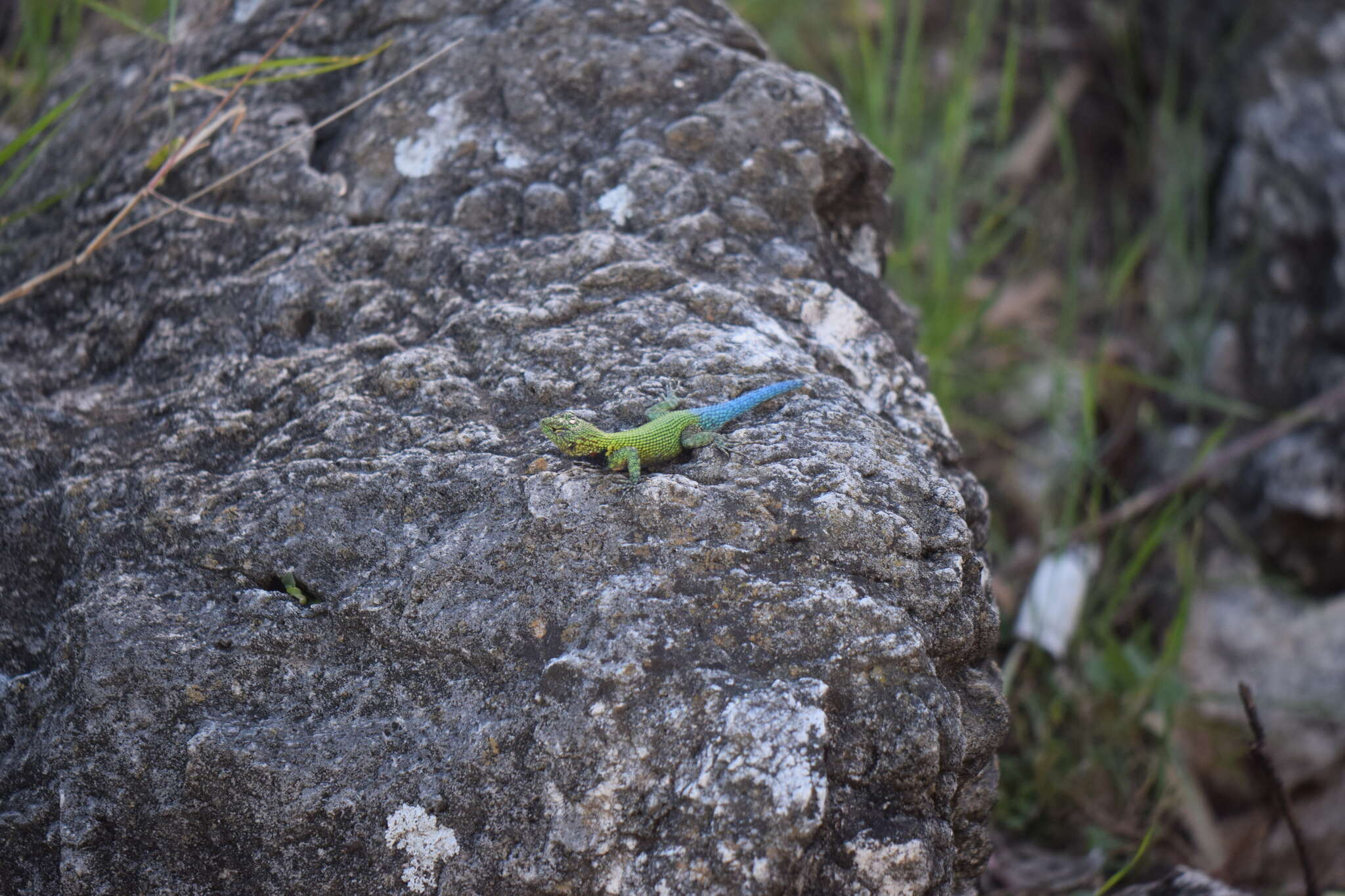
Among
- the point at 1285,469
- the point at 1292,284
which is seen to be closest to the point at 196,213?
the point at 1285,469

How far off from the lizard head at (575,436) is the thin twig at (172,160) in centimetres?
115

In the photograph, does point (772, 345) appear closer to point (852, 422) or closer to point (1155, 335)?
point (852, 422)

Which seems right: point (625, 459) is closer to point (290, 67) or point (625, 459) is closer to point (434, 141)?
point (434, 141)

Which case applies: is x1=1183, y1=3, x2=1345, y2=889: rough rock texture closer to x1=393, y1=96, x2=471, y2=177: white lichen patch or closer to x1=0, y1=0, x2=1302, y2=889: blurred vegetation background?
x1=0, y1=0, x2=1302, y2=889: blurred vegetation background

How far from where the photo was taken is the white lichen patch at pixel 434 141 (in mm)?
2266

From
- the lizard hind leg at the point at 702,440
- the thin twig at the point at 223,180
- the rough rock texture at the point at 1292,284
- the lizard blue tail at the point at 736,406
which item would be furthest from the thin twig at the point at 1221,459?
the thin twig at the point at 223,180

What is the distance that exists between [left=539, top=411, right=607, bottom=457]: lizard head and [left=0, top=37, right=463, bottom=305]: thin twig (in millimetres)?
989

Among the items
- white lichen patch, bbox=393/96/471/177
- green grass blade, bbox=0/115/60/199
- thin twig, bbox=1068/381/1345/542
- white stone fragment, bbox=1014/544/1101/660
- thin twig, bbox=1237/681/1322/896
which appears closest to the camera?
thin twig, bbox=1237/681/1322/896

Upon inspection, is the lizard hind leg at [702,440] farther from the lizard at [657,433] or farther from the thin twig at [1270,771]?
the thin twig at [1270,771]

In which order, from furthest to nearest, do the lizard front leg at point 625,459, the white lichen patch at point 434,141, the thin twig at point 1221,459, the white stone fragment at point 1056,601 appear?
the thin twig at point 1221,459
the white stone fragment at point 1056,601
the white lichen patch at point 434,141
the lizard front leg at point 625,459

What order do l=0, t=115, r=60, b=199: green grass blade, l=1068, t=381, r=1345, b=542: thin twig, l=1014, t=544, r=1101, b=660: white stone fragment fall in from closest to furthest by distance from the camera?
l=0, t=115, r=60, b=199: green grass blade → l=1014, t=544, r=1101, b=660: white stone fragment → l=1068, t=381, r=1345, b=542: thin twig

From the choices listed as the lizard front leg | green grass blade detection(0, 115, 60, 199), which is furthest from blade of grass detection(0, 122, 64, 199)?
the lizard front leg

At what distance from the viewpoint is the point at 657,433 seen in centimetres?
181

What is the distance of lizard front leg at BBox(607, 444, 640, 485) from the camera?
1735mm
